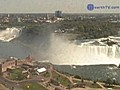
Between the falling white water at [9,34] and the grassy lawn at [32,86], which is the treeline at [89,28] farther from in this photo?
the grassy lawn at [32,86]

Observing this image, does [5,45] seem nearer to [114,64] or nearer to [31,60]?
[31,60]

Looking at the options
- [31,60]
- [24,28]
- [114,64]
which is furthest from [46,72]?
[114,64]

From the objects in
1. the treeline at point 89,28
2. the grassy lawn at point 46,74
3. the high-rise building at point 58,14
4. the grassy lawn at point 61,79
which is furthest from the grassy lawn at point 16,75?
the treeline at point 89,28

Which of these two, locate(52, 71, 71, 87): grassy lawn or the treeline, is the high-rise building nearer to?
the treeline

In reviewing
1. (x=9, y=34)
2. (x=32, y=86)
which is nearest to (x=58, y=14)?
(x=9, y=34)

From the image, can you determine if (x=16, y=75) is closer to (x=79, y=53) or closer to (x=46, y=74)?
(x=46, y=74)
